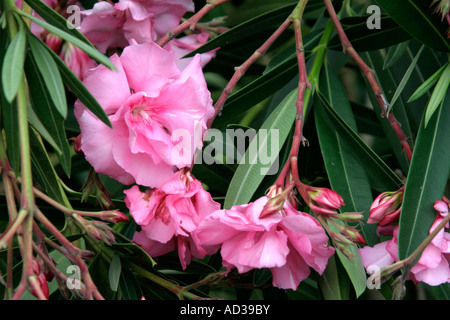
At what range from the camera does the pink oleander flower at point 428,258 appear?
740mm

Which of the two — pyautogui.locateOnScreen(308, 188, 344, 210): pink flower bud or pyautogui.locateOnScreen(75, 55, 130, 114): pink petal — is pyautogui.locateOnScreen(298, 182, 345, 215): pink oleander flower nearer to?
pyautogui.locateOnScreen(308, 188, 344, 210): pink flower bud

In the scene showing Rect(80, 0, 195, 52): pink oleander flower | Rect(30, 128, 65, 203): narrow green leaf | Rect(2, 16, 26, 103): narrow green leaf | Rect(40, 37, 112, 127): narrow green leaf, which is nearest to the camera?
Rect(2, 16, 26, 103): narrow green leaf

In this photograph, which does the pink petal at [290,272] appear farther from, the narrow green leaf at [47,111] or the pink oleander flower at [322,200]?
the narrow green leaf at [47,111]

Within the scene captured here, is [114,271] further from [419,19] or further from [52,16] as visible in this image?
[419,19]

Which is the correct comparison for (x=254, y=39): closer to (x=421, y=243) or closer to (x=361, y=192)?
(x=361, y=192)

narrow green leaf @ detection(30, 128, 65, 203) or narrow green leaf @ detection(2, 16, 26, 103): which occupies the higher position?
narrow green leaf @ detection(2, 16, 26, 103)

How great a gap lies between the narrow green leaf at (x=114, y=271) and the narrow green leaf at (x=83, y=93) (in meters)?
0.25

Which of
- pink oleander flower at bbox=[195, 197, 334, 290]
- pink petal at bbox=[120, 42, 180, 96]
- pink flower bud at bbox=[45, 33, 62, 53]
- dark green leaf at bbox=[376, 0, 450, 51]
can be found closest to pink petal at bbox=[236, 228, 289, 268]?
pink oleander flower at bbox=[195, 197, 334, 290]

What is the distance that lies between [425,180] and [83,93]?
47 centimetres

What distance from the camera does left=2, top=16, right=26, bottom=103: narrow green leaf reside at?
2.00 feet

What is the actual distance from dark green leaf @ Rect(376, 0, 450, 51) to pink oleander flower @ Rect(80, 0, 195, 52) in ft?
1.25

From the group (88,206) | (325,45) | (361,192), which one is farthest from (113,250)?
(325,45)

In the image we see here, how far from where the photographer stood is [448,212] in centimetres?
76

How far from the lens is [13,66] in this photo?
645mm
